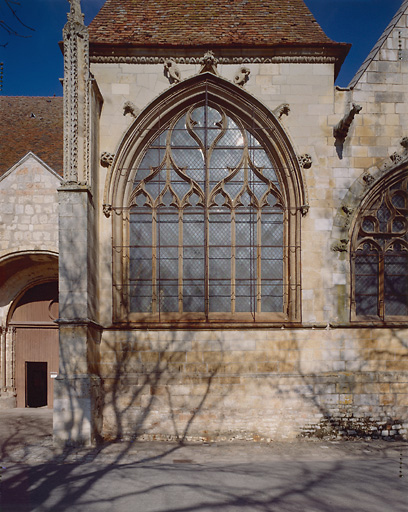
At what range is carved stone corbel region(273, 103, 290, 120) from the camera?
969 centimetres

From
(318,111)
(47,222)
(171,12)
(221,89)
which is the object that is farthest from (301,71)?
(47,222)

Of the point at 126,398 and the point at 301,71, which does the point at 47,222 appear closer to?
the point at 126,398

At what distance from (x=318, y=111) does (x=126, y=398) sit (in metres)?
6.34

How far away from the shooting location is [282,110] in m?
9.70

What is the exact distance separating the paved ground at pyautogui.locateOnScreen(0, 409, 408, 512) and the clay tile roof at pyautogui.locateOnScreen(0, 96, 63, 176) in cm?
706

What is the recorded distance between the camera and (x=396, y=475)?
23.5ft

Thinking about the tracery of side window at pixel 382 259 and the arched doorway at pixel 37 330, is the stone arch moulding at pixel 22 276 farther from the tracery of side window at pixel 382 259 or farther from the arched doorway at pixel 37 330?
the tracery of side window at pixel 382 259

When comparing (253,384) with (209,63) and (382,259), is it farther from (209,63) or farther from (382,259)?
(209,63)

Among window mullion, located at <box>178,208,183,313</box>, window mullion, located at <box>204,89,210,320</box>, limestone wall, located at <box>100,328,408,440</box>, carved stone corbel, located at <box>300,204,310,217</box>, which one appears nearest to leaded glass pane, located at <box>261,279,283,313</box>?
limestone wall, located at <box>100,328,408,440</box>

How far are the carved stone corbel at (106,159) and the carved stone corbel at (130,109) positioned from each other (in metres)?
0.85

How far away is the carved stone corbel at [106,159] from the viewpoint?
9.60 metres

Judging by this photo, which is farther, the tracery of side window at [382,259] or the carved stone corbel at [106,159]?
the tracery of side window at [382,259]

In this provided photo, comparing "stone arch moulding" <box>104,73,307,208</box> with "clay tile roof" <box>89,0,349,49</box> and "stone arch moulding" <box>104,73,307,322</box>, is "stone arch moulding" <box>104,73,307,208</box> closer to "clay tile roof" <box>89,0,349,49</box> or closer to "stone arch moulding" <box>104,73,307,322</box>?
"stone arch moulding" <box>104,73,307,322</box>

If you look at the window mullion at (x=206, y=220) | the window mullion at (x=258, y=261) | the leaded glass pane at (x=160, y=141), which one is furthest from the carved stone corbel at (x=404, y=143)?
the leaded glass pane at (x=160, y=141)
